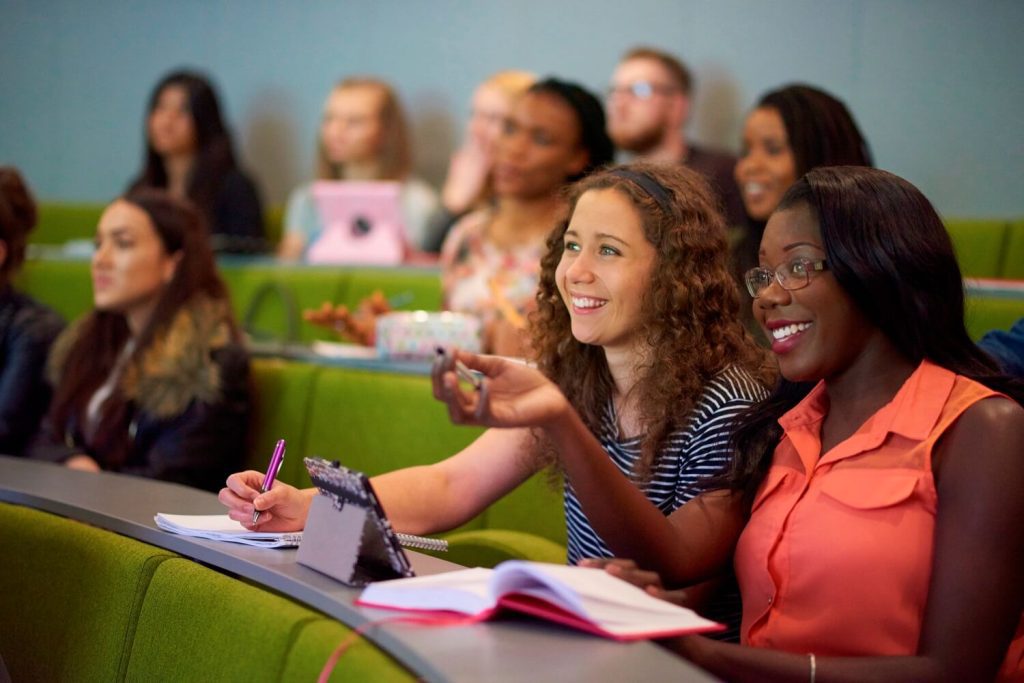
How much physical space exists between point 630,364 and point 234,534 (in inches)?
24.3

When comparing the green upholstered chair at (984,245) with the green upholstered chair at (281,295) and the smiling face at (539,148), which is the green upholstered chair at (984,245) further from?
the green upholstered chair at (281,295)

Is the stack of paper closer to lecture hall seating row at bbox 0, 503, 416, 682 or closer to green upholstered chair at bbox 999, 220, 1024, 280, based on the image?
lecture hall seating row at bbox 0, 503, 416, 682

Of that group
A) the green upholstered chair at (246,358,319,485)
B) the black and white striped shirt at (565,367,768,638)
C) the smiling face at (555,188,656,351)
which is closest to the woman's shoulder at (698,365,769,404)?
the black and white striped shirt at (565,367,768,638)

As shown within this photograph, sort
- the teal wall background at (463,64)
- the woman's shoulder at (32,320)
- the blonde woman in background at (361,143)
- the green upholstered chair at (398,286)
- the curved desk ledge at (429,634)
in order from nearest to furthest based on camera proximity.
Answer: the curved desk ledge at (429,634), the woman's shoulder at (32,320), the green upholstered chair at (398,286), the teal wall background at (463,64), the blonde woman in background at (361,143)

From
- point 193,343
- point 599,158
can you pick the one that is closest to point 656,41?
point 599,158

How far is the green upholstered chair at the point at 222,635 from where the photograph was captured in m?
1.37

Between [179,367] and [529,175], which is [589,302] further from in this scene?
[529,175]

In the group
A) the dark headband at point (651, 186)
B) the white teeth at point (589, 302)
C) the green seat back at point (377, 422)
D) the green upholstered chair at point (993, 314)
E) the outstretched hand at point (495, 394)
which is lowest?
the green seat back at point (377, 422)

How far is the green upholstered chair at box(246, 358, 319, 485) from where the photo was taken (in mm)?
3123

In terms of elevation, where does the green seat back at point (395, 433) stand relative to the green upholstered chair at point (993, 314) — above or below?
below

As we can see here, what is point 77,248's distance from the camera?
496 centimetres

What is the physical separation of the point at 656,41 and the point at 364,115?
118cm

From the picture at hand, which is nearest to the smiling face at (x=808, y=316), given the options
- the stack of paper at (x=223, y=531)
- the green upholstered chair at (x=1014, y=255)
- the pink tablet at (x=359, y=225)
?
the stack of paper at (x=223, y=531)

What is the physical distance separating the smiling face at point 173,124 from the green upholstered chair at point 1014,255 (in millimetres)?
3338
